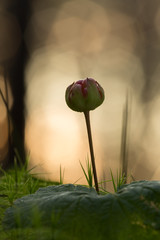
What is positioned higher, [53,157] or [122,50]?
[122,50]

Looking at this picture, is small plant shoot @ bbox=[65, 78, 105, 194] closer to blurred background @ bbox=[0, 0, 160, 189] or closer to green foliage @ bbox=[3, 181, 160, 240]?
green foliage @ bbox=[3, 181, 160, 240]

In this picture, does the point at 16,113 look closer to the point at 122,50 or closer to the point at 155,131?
the point at 155,131

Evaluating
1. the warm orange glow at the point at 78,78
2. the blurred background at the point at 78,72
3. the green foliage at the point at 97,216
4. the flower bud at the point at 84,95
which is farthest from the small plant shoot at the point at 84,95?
the warm orange glow at the point at 78,78

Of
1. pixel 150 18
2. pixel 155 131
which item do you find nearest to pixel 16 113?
pixel 155 131

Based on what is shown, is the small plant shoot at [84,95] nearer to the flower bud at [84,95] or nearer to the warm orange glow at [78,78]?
the flower bud at [84,95]

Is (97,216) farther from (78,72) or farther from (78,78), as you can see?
(78,78)

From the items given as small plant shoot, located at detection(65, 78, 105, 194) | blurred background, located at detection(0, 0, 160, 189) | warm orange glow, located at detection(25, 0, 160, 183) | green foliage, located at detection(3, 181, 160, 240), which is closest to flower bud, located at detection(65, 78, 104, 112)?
Answer: small plant shoot, located at detection(65, 78, 105, 194)

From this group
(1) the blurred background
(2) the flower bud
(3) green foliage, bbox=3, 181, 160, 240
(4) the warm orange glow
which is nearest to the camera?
(3) green foliage, bbox=3, 181, 160, 240
